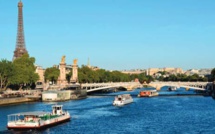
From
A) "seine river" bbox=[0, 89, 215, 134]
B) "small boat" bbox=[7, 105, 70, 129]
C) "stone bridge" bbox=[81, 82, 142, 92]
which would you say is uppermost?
"stone bridge" bbox=[81, 82, 142, 92]

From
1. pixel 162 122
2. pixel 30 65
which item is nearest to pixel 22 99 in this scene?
pixel 30 65

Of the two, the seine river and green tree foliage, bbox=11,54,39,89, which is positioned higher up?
green tree foliage, bbox=11,54,39,89

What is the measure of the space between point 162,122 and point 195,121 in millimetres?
2532

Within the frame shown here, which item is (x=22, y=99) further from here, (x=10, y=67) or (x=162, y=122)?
(x=162, y=122)

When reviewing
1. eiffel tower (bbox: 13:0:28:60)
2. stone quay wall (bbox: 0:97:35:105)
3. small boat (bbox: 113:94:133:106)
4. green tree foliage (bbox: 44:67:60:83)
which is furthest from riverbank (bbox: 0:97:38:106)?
green tree foliage (bbox: 44:67:60:83)

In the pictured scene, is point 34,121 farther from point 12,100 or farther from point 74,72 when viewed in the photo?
point 74,72

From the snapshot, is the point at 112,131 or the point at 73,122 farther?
the point at 73,122

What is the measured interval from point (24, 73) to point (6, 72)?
4698 millimetres

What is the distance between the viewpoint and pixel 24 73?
222 feet

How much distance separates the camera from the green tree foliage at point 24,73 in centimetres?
6525

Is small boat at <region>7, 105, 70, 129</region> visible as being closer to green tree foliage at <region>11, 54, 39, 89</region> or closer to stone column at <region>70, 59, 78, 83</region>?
green tree foliage at <region>11, 54, 39, 89</region>

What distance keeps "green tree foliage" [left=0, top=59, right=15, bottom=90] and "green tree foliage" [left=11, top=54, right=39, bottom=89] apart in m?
0.66

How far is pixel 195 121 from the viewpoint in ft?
117

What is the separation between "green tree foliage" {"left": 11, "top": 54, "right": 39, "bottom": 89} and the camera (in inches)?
2569
